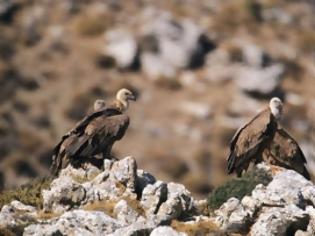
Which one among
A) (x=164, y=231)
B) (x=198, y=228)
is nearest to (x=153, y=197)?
(x=198, y=228)

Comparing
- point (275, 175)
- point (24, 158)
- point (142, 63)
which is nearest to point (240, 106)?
point (142, 63)

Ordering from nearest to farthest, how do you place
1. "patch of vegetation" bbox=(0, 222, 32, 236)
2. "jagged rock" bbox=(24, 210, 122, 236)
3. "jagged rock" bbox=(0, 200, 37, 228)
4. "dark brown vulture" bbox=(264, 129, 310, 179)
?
"jagged rock" bbox=(24, 210, 122, 236), "patch of vegetation" bbox=(0, 222, 32, 236), "jagged rock" bbox=(0, 200, 37, 228), "dark brown vulture" bbox=(264, 129, 310, 179)

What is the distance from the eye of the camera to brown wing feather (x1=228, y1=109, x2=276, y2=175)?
24.7 m

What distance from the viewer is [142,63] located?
70.3 metres

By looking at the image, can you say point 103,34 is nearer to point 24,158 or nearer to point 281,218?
point 24,158

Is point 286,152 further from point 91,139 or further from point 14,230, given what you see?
point 14,230

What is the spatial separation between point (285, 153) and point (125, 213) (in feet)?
21.8

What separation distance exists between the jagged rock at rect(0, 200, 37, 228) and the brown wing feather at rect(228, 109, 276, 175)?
5.69 metres

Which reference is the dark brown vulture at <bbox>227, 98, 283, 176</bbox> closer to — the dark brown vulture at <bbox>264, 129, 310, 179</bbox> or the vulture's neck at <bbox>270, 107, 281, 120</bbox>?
the vulture's neck at <bbox>270, 107, 281, 120</bbox>

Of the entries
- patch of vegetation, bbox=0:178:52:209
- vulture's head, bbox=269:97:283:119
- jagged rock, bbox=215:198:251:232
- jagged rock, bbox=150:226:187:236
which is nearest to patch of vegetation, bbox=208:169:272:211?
vulture's head, bbox=269:97:283:119

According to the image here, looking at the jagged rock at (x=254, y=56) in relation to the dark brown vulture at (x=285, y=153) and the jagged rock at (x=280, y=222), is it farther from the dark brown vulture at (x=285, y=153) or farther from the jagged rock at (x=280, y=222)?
the jagged rock at (x=280, y=222)

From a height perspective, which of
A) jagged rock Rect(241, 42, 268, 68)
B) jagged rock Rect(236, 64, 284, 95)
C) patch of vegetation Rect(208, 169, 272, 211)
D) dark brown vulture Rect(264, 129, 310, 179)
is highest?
jagged rock Rect(241, 42, 268, 68)

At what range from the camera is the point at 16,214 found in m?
20.4

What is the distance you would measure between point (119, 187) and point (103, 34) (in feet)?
171
